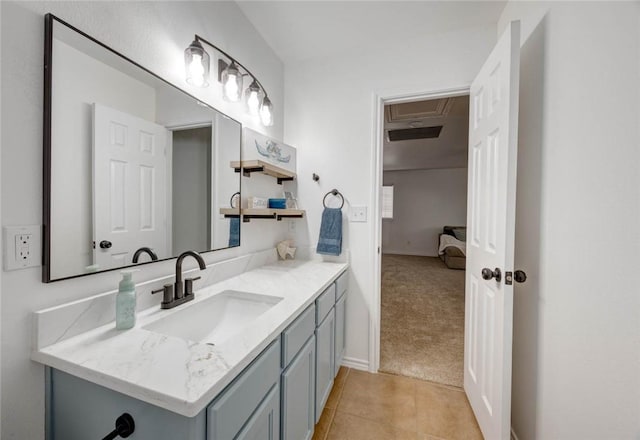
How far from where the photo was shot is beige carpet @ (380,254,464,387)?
80.0 inches

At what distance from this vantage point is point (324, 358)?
1.49 meters

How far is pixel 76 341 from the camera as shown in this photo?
0.80 metres

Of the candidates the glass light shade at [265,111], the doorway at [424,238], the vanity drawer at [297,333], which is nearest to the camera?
the vanity drawer at [297,333]

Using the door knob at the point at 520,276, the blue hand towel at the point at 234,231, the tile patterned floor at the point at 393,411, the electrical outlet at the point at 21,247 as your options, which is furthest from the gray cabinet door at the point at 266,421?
the door knob at the point at 520,276

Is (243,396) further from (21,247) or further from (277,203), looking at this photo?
(277,203)

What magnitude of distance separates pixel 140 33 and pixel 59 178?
686mm

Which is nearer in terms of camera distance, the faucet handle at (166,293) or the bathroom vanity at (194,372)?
the bathroom vanity at (194,372)


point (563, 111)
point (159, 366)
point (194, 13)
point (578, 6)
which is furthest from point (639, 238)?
point (194, 13)

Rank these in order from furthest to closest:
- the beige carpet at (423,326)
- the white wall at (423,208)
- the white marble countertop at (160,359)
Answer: the white wall at (423,208) → the beige carpet at (423,326) → the white marble countertop at (160,359)

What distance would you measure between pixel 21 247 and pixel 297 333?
932mm

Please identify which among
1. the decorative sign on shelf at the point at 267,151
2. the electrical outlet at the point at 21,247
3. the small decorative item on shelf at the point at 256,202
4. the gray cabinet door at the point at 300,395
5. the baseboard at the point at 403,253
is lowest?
the baseboard at the point at 403,253

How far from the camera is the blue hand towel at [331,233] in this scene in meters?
1.98

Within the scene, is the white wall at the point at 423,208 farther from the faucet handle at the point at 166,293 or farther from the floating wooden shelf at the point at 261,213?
the faucet handle at the point at 166,293

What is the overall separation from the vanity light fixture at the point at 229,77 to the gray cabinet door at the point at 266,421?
1427 mm
